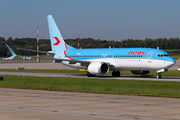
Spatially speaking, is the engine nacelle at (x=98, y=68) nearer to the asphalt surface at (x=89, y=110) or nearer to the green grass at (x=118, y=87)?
the green grass at (x=118, y=87)

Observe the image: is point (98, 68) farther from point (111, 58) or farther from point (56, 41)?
point (56, 41)

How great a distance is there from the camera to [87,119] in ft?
47.3

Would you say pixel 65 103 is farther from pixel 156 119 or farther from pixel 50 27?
pixel 50 27

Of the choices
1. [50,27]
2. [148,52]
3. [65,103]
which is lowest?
[65,103]

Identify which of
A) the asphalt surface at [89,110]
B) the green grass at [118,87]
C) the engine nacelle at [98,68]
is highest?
the engine nacelle at [98,68]

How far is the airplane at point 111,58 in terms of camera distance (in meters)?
45.3

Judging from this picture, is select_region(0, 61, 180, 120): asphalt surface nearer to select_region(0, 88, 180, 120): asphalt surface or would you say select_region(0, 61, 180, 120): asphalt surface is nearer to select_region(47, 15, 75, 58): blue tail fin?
select_region(0, 88, 180, 120): asphalt surface

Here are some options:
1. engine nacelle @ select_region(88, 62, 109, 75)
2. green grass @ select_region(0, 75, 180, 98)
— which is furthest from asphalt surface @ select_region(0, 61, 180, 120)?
engine nacelle @ select_region(88, 62, 109, 75)

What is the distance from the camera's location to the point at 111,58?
4931cm

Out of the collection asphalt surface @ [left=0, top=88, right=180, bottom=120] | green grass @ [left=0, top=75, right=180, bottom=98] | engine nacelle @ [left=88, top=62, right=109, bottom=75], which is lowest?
green grass @ [left=0, top=75, right=180, bottom=98]

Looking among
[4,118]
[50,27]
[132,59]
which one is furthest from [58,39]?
[4,118]

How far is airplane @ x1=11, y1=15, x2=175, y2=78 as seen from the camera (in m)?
45.3

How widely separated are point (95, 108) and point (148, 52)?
2950 centimetres

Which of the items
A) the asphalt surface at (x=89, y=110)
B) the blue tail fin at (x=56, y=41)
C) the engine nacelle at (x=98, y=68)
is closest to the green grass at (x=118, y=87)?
the asphalt surface at (x=89, y=110)
